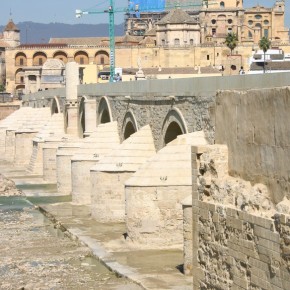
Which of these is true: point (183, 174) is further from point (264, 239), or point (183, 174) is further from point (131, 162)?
point (264, 239)

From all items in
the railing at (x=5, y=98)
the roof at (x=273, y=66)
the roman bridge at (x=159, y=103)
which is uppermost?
the railing at (x=5, y=98)

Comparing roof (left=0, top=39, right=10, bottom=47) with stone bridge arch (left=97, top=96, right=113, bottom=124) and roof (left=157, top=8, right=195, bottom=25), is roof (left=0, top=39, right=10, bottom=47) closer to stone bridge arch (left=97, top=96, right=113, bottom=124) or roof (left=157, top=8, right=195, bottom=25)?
roof (left=157, top=8, right=195, bottom=25)

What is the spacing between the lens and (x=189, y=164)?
77.7 feet

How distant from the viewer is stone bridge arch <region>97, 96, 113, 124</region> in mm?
Result: 38081

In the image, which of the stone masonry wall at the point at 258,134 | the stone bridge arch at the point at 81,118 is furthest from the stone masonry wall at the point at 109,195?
the stone masonry wall at the point at 258,134

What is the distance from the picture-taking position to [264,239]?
11.3 metres

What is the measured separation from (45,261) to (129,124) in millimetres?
11360

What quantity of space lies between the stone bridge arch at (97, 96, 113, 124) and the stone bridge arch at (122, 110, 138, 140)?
8.86ft

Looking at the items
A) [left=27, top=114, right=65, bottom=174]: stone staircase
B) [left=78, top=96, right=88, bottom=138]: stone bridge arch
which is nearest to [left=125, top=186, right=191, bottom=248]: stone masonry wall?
[left=78, top=96, right=88, bottom=138]: stone bridge arch

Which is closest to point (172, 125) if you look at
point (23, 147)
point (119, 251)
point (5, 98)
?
point (119, 251)

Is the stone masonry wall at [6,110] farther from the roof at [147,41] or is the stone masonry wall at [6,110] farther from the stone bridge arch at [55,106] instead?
the stone bridge arch at [55,106]

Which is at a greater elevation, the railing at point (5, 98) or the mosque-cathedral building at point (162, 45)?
the mosque-cathedral building at point (162, 45)

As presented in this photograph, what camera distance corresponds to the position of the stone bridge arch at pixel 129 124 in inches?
1291

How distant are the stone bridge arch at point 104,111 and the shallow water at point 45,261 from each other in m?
7.75
